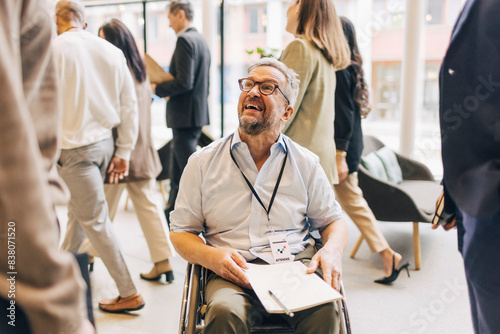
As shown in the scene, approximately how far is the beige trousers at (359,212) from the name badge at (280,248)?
1478 mm

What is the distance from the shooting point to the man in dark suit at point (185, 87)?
11.6ft

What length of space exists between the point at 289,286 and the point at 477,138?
0.76m

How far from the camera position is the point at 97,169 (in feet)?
8.50

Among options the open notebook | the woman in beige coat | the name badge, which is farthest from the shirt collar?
the woman in beige coat

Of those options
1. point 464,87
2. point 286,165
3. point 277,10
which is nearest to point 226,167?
point 286,165

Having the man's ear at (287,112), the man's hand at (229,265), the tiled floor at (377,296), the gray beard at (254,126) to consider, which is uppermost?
the man's ear at (287,112)

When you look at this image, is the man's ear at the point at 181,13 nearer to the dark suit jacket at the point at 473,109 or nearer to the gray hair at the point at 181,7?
the gray hair at the point at 181,7

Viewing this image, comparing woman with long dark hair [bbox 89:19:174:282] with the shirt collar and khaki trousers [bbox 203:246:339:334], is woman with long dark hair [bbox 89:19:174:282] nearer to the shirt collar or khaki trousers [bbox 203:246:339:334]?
the shirt collar

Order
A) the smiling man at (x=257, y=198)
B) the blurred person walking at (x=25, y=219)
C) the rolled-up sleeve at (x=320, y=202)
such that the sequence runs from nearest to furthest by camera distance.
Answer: the blurred person walking at (x=25, y=219), the smiling man at (x=257, y=198), the rolled-up sleeve at (x=320, y=202)

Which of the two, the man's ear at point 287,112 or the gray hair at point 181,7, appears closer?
the man's ear at point 287,112

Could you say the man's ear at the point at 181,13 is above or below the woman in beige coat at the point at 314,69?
above

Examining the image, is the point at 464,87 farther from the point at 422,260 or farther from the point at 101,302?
the point at 422,260

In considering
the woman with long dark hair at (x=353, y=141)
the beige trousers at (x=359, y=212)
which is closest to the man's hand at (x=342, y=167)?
the woman with long dark hair at (x=353, y=141)

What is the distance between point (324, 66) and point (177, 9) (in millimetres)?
1675
